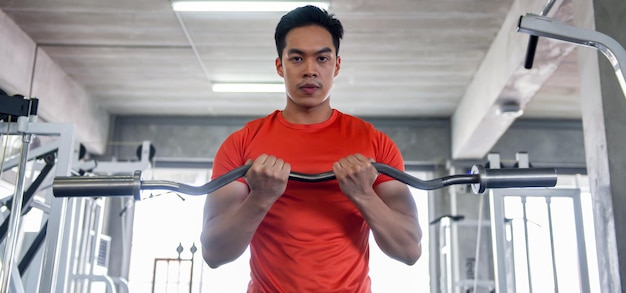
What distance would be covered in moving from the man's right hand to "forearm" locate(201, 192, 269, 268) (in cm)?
5

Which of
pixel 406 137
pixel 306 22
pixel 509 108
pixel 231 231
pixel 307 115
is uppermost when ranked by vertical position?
pixel 406 137

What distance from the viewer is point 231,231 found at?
3.71 ft

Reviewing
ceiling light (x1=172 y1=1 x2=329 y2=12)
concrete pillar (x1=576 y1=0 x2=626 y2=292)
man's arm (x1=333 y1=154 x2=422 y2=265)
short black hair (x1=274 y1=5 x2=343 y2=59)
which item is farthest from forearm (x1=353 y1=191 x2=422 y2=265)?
ceiling light (x1=172 y1=1 x2=329 y2=12)

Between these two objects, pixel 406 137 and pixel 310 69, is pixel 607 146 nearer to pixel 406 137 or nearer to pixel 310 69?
pixel 310 69

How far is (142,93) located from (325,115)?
511 centimetres

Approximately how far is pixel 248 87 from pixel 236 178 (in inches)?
190

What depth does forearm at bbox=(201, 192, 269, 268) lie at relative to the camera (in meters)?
1.09

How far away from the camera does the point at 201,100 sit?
20.6 ft

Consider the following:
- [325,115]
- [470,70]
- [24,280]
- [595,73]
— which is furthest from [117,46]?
[325,115]

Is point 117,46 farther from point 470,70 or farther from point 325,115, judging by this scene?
point 325,115

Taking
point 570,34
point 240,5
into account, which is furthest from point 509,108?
point 570,34

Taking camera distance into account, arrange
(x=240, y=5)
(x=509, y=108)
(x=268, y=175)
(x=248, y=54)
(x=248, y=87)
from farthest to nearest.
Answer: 1. (x=248, y=87)
2. (x=248, y=54)
3. (x=509, y=108)
4. (x=240, y=5)
5. (x=268, y=175)

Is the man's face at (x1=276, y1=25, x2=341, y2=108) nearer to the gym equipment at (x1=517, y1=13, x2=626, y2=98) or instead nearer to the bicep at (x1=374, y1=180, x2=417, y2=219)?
the bicep at (x1=374, y1=180, x2=417, y2=219)

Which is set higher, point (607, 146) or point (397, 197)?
point (607, 146)
